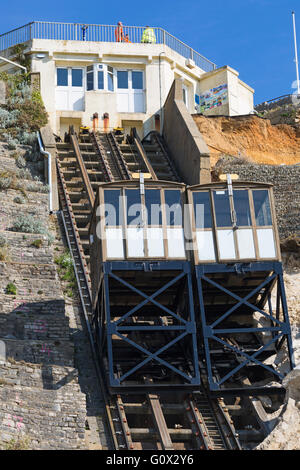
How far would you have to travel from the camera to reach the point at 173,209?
25141 millimetres

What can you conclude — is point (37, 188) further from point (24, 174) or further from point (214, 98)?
point (214, 98)

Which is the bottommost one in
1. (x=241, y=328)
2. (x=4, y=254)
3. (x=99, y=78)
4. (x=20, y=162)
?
(x=241, y=328)

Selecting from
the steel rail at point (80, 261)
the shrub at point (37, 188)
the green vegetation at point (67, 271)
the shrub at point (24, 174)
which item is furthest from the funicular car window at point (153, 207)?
the shrub at point (24, 174)

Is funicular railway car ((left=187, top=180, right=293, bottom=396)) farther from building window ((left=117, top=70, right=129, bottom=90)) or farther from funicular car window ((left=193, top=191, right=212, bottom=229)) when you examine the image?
building window ((left=117, top=70, right=129, bottom=90))

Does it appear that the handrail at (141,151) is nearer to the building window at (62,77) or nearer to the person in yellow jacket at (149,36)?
the building window at (62,77)

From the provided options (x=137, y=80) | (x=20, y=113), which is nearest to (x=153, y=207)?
(x=20, y=113)

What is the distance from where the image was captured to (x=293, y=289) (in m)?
28.1

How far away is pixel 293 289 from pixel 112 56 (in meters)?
19.2

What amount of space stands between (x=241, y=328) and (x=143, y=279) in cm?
273

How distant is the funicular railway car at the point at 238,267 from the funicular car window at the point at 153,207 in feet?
2.68

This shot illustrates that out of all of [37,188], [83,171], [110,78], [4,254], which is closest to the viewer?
[4,254]

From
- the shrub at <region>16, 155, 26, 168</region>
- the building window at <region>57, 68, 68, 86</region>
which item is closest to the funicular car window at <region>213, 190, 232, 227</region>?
the shrub at <region>16, 155, 26, 168</region>

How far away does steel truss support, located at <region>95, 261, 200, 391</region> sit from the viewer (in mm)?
23875
